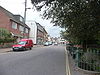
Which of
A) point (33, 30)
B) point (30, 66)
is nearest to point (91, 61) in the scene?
point (30, 66)

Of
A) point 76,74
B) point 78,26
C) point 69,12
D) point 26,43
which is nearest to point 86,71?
point 76,74

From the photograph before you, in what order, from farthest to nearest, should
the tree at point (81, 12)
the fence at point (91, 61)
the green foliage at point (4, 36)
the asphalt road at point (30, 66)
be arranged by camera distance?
1. the green foliage at point (4, 36)
2. the tree at point (81, 12)
3. the fence at point (91, 61)
4. the asphalt road at point (30, 66)

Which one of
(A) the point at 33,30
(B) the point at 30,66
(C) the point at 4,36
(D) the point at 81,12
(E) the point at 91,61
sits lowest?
(B) the point at 30,66

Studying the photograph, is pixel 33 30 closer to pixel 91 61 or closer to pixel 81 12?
pixel 81 12

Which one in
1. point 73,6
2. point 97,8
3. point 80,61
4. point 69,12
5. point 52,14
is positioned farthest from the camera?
point 52,14

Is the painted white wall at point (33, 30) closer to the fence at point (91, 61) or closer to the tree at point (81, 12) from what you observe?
the tree at point (81, 12)

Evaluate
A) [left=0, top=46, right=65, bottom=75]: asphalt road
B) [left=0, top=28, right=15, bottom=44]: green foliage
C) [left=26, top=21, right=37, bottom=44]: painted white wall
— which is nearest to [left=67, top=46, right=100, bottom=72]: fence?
[left=0, top=46, right=65, bottom=75]: asphalt road

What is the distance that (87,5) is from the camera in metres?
12.6

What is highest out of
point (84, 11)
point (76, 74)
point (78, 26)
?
point (84, 11)

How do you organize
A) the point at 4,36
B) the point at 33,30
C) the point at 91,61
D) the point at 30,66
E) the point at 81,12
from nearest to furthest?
the point at 91,61, the point at 30,66, the point at 81,12, the point at 4,36, the point at 33,30

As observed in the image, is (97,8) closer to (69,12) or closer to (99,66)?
(69,12)

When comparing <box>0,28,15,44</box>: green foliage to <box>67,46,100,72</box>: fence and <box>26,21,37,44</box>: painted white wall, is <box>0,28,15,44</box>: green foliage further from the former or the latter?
<box>26,21,37,44</box>: painted white wall

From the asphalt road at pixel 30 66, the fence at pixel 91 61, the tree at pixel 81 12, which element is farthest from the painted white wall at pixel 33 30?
the fence at pixel 91 61

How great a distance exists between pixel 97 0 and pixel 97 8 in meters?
0.54
